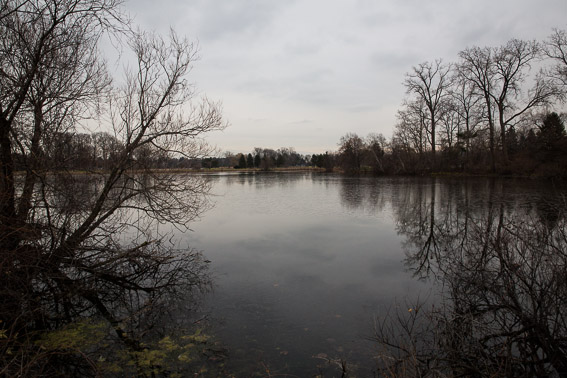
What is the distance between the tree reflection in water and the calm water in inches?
13.3

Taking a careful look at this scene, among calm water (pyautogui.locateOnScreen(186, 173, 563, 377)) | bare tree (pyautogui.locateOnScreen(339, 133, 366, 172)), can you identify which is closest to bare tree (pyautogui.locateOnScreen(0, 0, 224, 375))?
calm water (pyautogui.locateOnScreen(186, 173, 563, 377))

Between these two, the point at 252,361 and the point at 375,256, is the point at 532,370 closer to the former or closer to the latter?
the point at 252,361

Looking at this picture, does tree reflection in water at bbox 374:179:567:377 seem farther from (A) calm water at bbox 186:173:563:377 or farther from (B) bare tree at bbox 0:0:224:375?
(B) bare tree at bbox 0:0:224:375

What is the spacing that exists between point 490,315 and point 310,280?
3.20m

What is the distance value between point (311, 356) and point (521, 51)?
38.4m

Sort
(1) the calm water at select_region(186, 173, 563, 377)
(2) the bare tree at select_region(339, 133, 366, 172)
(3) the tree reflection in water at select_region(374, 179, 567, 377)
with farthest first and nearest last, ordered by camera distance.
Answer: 1. (2) the bare tree at select_region(339, 133, 366, 172)
2. (1) the calm water at select_region(186, 173, 563, 377)
3. (3) the tree reflection in water at select_region(374, 179, 567, 377)

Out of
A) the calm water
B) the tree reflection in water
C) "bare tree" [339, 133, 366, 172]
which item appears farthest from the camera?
"bare tree" [339, 133, 366, 172]

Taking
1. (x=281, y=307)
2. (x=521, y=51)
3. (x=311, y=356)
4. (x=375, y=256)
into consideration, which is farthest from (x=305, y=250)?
(x=521, y=51)

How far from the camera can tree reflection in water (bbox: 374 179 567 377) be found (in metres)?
3.32

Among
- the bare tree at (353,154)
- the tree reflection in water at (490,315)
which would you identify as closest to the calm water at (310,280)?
the tree reflection in water at (490,315)

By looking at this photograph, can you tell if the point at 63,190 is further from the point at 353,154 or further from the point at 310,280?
the point at 353,154

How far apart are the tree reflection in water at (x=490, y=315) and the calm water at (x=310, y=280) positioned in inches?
13.3

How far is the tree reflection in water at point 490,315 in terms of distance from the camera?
10.9 feet

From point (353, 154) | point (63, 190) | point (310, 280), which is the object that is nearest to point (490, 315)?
point (310, 280)
